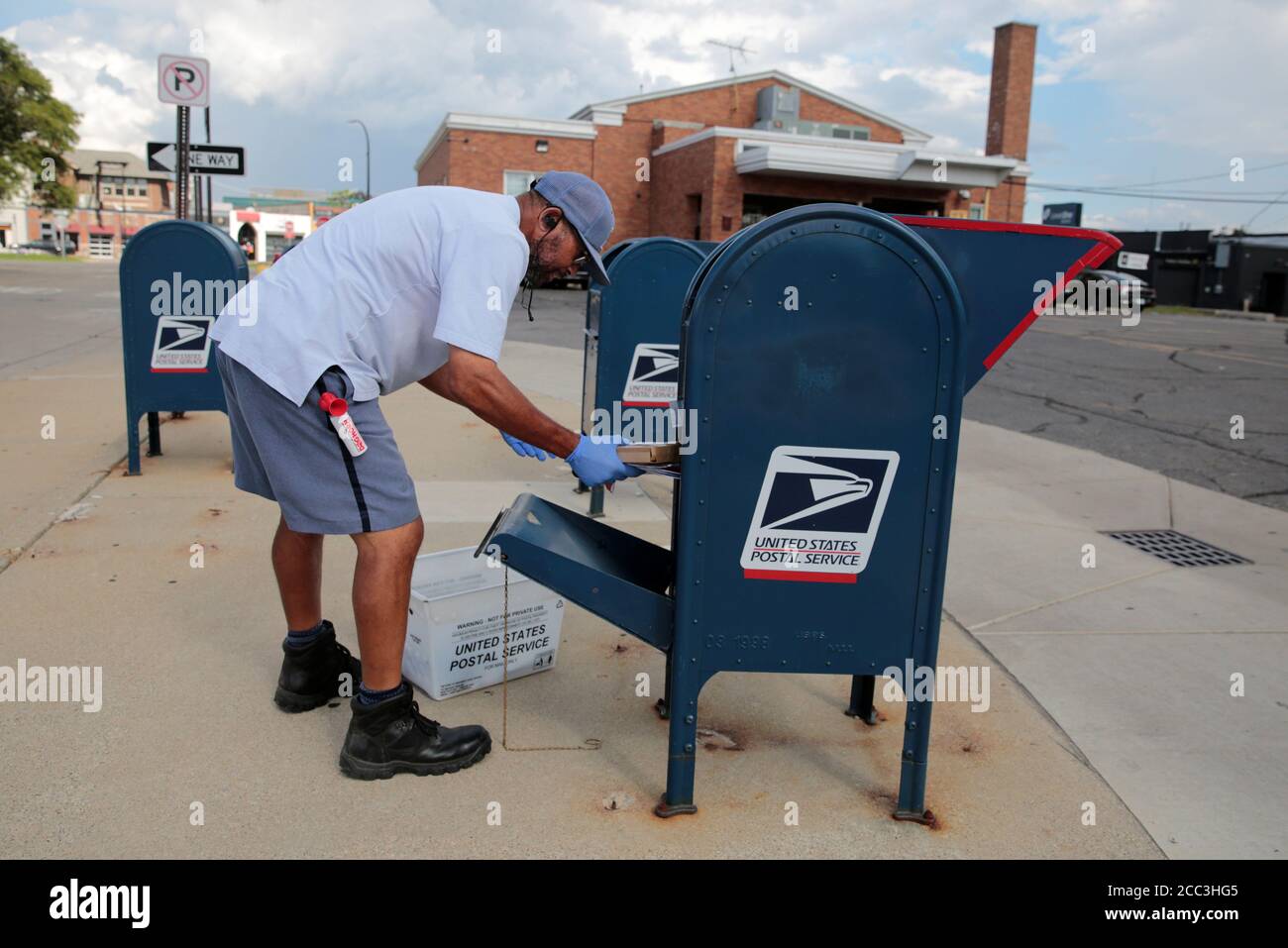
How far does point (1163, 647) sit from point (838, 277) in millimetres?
2538

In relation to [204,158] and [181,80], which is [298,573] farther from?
[204,158]

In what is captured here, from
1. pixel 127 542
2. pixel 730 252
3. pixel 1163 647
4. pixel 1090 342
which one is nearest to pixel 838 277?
pixel 730 252

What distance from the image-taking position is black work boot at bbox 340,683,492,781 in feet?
9.19

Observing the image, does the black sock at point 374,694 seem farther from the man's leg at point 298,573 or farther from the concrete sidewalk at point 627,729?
the man's leg at point 298,573

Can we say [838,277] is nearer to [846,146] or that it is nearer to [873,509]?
[873,509]

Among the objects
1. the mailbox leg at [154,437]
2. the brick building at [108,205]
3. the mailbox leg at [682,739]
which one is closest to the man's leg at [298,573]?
the mailbox leg at [682,739]

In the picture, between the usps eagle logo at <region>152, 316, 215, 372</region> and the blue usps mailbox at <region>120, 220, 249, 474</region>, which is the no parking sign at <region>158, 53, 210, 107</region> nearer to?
the blue usps mailbox at <region>120, 220, 249, 474</region>

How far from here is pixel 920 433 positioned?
8.38 feet

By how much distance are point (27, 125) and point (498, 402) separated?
4688 cm

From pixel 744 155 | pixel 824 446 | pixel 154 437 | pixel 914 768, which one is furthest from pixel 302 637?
pixel 744 155

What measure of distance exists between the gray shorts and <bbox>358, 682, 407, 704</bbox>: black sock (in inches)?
19.2

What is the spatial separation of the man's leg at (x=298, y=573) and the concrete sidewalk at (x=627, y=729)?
0.34 metres

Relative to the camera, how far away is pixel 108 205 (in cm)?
10025

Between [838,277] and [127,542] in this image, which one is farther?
[127,542]
